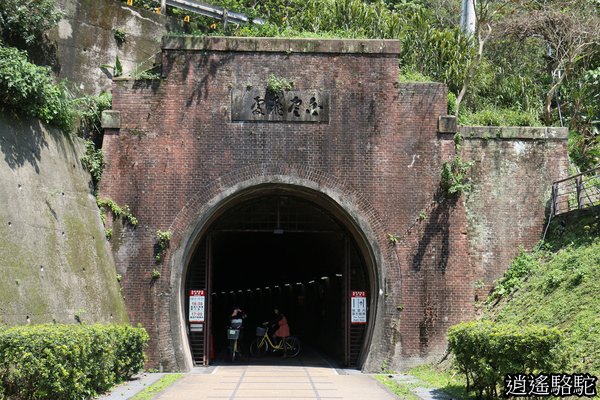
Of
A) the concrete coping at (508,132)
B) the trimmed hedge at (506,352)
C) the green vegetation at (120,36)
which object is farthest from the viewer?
the green vegetation at (120,36)

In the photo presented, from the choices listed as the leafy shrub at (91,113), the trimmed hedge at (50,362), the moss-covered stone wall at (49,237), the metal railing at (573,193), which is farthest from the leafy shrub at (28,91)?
the metal railing at (573,193)

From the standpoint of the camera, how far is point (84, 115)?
56.5 ft

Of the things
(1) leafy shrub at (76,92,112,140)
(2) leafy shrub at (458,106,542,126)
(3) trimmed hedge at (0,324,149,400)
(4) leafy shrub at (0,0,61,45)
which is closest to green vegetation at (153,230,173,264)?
(1) leafy shrub at (76,92,112,140)

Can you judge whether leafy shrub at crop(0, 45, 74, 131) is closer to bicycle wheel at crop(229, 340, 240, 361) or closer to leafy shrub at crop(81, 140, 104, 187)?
leafy shrub at crop(81, 140, 104, 187)

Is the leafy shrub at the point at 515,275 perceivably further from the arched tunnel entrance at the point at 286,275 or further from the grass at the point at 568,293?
the arched tunnel entrance at the point at 286,275

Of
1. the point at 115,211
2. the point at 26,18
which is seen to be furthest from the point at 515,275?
the point at 26,18

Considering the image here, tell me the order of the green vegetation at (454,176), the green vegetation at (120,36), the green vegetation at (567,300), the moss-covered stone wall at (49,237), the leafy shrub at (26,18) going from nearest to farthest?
1. the green vegetation at (567,300)
2. the moss-covered stone wall at (49,237)
3. the leafy shrub at (26,18)
4. the green vegetation at (454,176)
5. the green vegetation at (120,36)

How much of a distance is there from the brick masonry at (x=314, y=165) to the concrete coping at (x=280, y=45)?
0.02 meters

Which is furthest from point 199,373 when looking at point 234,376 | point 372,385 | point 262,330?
point 262,330

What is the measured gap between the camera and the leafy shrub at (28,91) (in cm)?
1401

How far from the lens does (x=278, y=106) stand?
17062mm

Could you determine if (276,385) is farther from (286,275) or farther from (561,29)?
(286,275)

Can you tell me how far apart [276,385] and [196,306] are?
14.0ft

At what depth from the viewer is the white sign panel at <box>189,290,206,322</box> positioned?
57.5ft
